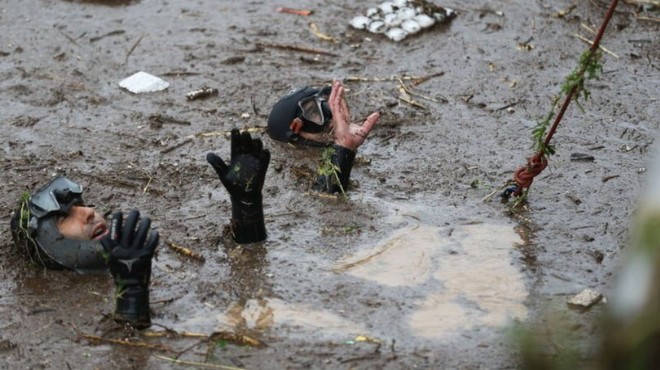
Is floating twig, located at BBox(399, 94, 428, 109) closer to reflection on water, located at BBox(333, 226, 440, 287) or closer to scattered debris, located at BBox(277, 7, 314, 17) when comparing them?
scattered debris, located at BBox(277, 7, 314, 17)

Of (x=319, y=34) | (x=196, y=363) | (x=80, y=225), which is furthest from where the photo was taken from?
(x=319, y=34)

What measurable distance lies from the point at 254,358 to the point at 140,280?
64 centimetres

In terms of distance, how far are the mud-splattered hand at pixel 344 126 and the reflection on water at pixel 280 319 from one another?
4.45 ft

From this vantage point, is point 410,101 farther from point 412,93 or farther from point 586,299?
point 586,299

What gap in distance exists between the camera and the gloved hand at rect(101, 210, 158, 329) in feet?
14.5

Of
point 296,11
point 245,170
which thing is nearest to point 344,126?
point 245,170

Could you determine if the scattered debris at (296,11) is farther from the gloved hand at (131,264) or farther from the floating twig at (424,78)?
the gloved hand at (131,264)

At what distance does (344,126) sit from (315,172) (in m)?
0.49

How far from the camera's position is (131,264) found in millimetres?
4426

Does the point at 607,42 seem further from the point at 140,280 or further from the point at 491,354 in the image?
the point at 140,280

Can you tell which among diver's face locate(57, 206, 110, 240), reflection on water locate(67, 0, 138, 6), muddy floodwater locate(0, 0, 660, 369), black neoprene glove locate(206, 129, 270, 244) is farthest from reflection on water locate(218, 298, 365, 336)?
reflection on water locate(67, 0, 138, 6)

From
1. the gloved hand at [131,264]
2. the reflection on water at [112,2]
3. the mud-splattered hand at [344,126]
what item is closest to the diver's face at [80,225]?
the gloved hand at [131,264]

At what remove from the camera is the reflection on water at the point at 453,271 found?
466cm

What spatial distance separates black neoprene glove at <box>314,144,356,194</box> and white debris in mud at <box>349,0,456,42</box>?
2.51 m
